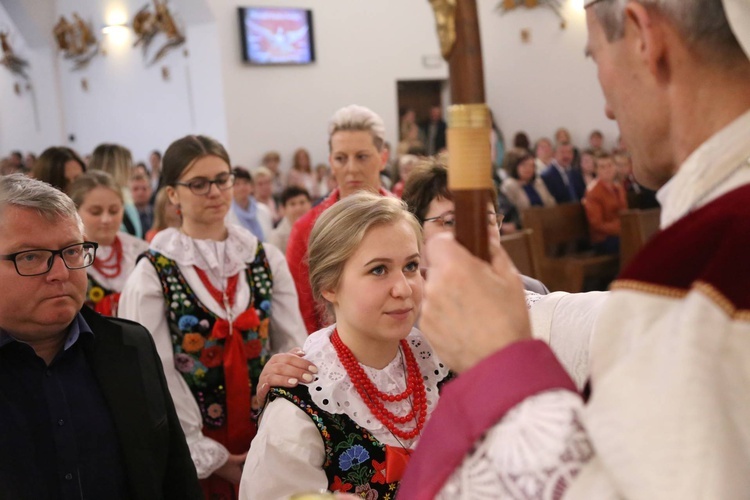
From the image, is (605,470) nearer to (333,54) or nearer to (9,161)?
(333,54)

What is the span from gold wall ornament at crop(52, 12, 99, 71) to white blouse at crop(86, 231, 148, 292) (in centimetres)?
1187

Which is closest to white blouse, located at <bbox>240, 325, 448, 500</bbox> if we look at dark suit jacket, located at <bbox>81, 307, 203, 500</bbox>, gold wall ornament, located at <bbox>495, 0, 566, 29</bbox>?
dark suit jacket, located at <bbox>81, 307, 203, 500</bbox>

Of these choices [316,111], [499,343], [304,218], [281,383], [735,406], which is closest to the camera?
[735,406]

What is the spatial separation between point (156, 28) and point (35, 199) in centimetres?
1181

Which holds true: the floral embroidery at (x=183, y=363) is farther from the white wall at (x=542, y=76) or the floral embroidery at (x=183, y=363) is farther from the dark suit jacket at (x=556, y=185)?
the white wall at (x=542, y=76)

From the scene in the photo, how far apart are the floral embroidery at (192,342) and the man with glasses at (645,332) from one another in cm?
181

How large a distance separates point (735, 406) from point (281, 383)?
1.07 m

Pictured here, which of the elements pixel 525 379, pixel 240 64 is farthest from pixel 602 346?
pixel 240 64

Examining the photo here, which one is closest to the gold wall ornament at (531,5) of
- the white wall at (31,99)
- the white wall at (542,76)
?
the white wall at (542,76)

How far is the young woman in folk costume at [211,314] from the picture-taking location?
265 centimetres

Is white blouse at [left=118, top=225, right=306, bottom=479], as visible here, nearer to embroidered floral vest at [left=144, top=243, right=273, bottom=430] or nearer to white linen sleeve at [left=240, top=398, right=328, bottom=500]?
embroidered floral vest at [left=144, top=243, right=273, bottom=430]

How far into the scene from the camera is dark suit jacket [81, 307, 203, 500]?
179 cm

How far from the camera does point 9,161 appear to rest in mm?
13773

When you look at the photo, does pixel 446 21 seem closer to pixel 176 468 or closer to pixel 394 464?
pixel 394 464
